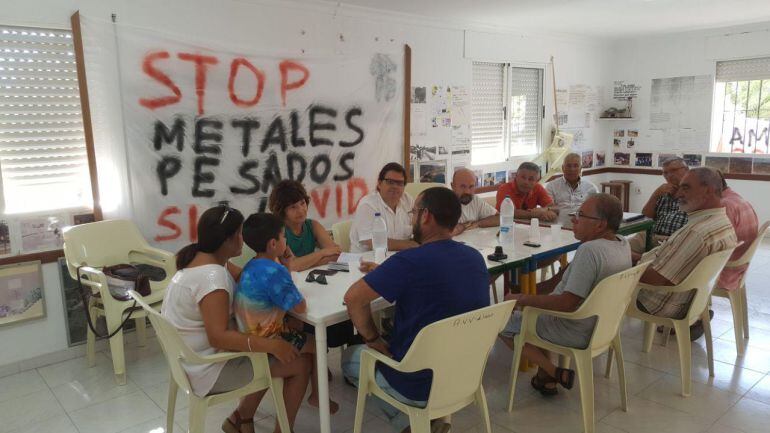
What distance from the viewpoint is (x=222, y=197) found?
4.14m

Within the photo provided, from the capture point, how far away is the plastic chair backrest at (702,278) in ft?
9.30

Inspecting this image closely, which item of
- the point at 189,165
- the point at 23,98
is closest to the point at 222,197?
the point at 189,165

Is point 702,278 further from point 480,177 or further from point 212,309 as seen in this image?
point 480,177

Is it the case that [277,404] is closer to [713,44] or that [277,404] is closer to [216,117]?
[216,117]

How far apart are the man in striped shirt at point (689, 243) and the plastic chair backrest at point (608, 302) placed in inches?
19.0

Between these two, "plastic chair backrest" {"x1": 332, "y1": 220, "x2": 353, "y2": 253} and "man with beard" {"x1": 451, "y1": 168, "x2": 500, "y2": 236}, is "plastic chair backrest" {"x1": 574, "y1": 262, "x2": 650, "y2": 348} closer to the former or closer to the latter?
"man with beard" {"x1": 451, "y1": 168, "x2": 500, "y2": 236}

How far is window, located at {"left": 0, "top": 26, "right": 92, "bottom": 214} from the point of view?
3281mm

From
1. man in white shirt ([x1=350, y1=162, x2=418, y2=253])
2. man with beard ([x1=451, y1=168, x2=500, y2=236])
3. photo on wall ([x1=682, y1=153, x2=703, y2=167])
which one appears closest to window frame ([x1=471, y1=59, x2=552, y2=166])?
photo on wall ([x1=682, y1=153, x2=703, y2=167])

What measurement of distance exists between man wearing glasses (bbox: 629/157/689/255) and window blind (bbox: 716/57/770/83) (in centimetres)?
321

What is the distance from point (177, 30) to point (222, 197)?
1195 mm

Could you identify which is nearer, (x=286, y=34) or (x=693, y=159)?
(x=286, y=34)

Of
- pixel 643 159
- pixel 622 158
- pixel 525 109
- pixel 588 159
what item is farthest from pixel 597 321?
A: pixel 622 158

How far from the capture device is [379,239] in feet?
10.1

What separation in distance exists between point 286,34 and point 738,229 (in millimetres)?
3448
